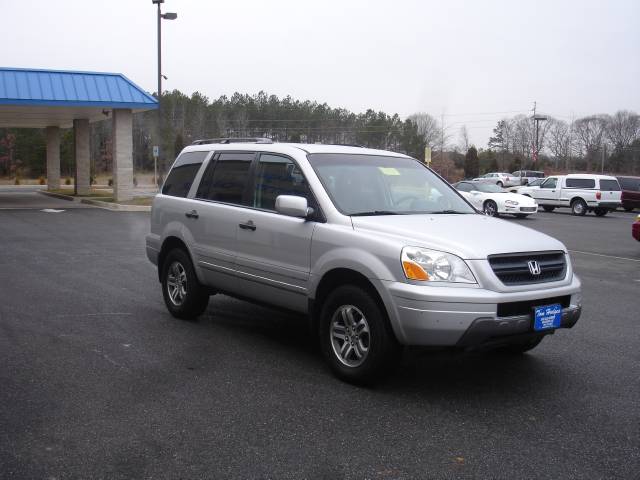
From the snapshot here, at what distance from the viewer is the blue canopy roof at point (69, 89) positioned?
78.9ft

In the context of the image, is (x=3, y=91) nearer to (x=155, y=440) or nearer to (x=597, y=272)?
(x=597, y=272)

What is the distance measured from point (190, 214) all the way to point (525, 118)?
10776 centimetres

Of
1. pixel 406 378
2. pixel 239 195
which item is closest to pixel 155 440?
pixel 406 378

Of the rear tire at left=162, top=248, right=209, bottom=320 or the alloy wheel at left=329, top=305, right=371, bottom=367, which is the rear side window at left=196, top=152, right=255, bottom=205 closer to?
the rear tire at left=162, top=248, right=209, bottom=320

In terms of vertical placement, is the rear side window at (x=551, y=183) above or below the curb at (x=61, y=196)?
above

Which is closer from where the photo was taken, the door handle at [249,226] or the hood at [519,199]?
the door handle at [249,226]

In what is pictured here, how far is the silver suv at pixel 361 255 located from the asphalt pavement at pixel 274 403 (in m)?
0.44

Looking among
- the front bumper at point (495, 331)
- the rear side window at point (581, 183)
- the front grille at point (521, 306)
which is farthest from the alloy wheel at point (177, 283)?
the rear side window at point (581, 183)

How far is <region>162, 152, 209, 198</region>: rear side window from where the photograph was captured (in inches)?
286

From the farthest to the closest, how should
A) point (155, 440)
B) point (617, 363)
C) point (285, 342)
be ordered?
point (285, 342) → point (617, 363) → point (155, 440)

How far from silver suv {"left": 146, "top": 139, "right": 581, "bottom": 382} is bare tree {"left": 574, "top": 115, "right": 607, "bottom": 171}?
103408 mm

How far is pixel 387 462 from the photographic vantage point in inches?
147

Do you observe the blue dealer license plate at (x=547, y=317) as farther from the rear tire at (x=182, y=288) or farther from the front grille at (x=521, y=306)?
the rear tire at (x=182, y=288)

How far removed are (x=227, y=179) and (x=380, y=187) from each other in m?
1.69
